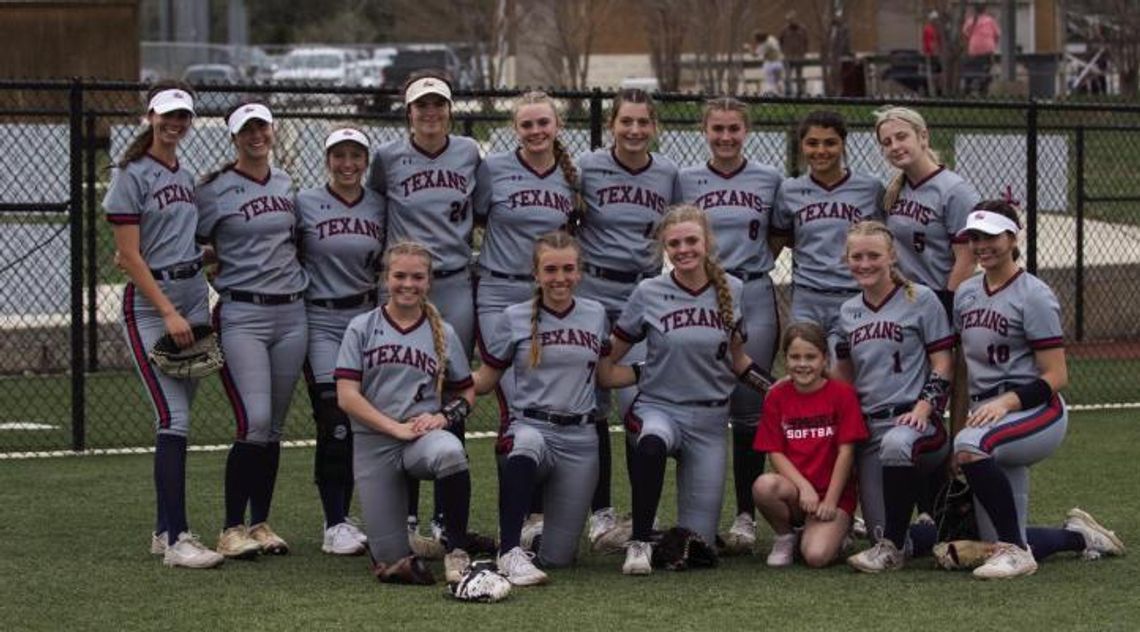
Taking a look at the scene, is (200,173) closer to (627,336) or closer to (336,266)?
(336,266)

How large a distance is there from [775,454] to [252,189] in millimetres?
2118

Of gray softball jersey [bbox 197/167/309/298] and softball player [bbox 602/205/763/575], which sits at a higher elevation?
gray softball jersey [bbox 197/167/309/298]

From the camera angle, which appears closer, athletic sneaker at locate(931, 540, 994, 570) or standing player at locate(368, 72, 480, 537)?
athletic sneaker at locate(931, 540, 994, 570)

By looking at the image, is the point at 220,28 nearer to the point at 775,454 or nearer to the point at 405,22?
the point at 405,22

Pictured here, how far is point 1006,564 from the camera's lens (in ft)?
24.5

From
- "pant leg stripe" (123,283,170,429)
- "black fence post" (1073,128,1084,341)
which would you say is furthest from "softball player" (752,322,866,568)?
"black fence post" (1073,128,1084,341)

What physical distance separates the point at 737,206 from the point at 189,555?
2398mm

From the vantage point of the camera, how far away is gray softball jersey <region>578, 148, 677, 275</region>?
27.3ft

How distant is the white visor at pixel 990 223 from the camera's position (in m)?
7.54

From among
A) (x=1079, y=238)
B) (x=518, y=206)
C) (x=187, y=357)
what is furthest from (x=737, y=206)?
(x=1079, y=238)

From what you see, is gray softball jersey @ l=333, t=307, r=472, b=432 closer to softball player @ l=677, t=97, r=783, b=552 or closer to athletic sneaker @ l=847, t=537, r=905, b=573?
softball player @ l=677, t=97, r=783, b=552

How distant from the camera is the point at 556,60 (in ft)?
90.3

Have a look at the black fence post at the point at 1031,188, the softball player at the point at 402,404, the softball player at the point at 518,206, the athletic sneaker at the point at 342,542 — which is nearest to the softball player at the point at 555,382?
the softball player at the point at 402,404

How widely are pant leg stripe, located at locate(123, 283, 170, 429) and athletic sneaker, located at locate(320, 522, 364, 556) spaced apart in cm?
76
